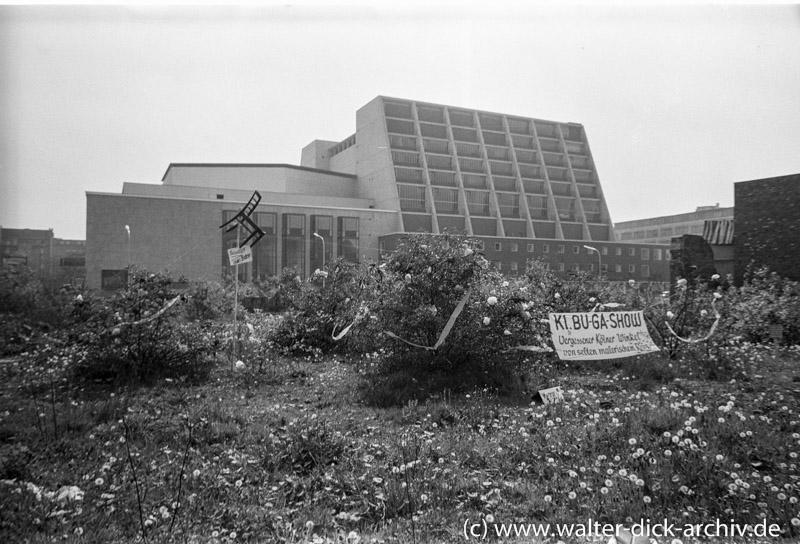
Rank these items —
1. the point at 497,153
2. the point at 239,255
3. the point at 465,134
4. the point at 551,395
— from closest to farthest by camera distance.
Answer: the point at 551,395, the point at 239,255, the point at 465,134, the point at 497,153

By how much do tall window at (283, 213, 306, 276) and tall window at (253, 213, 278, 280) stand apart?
0.83 meters

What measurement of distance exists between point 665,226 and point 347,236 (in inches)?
1533

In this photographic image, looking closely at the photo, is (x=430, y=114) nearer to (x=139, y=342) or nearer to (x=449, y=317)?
(x=449, y=317)

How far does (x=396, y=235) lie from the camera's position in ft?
145

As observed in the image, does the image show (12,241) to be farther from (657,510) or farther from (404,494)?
(657,510)

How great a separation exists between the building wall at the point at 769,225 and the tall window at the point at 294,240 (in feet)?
108

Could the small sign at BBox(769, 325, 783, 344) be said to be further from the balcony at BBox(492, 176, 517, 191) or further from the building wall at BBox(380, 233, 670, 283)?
the balcony at BBox(492, 176, 517, 191)

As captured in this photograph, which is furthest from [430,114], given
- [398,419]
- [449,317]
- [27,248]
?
[398,419]

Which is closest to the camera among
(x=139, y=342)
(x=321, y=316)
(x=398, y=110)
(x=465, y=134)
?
(x=139, y=342)

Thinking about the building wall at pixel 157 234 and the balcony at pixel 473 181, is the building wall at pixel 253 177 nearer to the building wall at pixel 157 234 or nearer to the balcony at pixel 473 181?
the building wall at pixel 157 234

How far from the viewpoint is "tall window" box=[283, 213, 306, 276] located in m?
44.3

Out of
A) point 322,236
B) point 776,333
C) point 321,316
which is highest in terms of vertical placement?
point 322,236

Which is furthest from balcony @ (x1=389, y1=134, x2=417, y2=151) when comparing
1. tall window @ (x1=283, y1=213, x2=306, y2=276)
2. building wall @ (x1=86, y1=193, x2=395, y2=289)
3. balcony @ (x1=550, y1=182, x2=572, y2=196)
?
balcony @ (x1=550, y1=182, x2=572, y2=196)

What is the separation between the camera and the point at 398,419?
5.04 m
